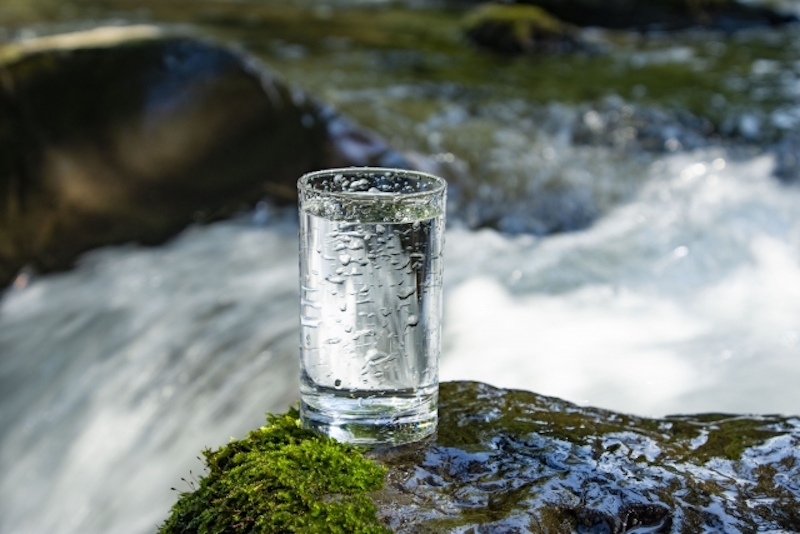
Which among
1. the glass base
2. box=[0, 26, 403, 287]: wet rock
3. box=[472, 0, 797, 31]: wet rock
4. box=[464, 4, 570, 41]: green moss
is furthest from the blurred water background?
box=[472, 0, 797, 31]: wet rock

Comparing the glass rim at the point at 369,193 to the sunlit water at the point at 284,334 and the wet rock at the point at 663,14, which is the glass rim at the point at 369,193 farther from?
the wet rock at the point at 663,14

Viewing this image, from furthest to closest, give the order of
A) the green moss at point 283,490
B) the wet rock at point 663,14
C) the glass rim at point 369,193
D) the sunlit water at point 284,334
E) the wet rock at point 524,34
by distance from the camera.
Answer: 1. the wet rock at point 663,14
2. the wet rock at point 524,34
3. the sunlit water at point 284,334
4. the glass rim at point 369,193
5. the green moss at point 283,490

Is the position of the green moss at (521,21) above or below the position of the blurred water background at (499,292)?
above

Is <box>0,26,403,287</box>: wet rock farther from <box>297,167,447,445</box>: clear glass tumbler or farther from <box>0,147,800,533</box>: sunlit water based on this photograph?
<box>297,167,447,445</box>: clear glass tumbler

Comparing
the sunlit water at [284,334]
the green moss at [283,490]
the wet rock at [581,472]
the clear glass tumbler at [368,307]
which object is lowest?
the sunlit water at [284,334]

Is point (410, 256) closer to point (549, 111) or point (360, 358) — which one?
point (360, 358)

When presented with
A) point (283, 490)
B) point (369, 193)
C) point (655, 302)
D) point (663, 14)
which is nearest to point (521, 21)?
point (663, 14)

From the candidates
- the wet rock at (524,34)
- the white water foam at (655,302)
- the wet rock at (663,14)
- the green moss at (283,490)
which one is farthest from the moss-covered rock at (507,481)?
the wet rock at (663,14)
